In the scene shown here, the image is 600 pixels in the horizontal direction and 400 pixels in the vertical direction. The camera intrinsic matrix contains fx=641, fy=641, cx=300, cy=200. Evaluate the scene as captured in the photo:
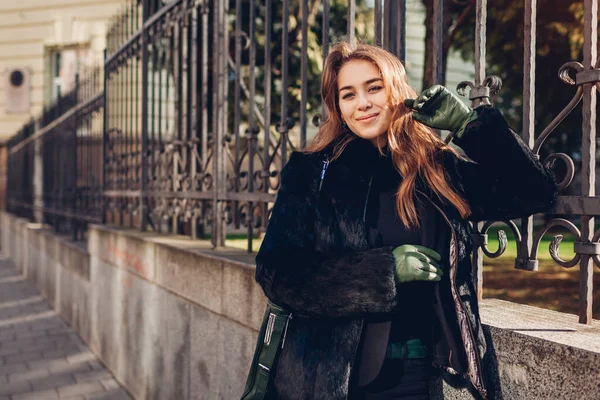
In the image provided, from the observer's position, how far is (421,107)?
1961 millimetres

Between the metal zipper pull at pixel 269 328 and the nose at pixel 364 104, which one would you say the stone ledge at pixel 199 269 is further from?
the nose at pixel 364 104

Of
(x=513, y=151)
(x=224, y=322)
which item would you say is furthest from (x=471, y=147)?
(x=224, y=322)

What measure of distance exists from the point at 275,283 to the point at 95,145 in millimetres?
7159

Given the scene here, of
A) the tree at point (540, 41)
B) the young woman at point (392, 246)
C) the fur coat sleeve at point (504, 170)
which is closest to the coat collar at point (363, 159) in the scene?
the young woman at point (392, 246)

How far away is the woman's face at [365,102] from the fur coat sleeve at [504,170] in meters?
0.26

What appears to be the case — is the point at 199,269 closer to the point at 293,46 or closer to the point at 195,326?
the point at 195,326

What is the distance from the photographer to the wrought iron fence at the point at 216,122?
2.05m

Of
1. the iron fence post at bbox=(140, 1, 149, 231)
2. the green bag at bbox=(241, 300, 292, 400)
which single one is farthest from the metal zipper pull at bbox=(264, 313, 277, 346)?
the iron fence post at bbox=(140, 1, 149, 231)

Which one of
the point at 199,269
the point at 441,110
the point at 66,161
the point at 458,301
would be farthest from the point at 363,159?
the point at 66,161

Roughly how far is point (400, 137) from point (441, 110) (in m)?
0.19

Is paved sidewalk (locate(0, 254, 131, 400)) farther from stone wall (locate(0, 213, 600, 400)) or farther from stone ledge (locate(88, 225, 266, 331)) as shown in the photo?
stone ledge (locate(88, 225, 266, 331))

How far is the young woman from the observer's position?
1945 millimetres

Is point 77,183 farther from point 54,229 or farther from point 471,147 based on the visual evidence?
point 471,147

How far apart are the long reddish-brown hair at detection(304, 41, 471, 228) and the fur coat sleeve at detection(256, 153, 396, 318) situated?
15 cm
